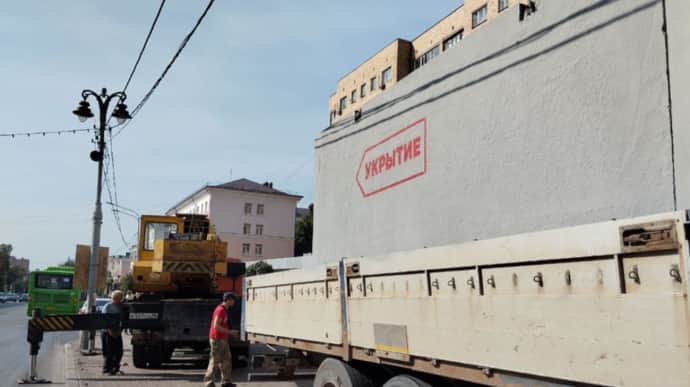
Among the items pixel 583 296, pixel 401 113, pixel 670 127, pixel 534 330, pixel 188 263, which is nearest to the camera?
pixel 583 296

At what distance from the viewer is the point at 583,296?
275 centimetres

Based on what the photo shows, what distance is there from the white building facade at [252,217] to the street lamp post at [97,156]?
159ft

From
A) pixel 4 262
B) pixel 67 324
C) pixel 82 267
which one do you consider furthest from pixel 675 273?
pixel 4 262

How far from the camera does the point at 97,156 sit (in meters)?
15.9

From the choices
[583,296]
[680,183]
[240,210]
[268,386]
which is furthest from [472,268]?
[240,210]

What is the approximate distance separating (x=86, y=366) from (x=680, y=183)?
12.4 metres

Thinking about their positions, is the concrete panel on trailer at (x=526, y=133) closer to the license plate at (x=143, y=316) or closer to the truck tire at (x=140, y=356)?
the license plate at (x=143, y=316)

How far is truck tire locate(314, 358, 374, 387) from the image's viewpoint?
4.79 meters

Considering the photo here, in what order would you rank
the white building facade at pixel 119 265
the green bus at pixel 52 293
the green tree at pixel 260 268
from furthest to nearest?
the white building facade at pixel 119 265
the green tree at pixel 260 268
the green bus at pixel 52 293

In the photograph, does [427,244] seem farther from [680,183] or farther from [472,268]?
[680,183]

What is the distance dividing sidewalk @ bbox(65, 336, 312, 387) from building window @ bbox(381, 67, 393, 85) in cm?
3536

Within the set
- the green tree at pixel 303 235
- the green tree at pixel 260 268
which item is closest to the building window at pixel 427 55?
the green tree at pixel 260 268

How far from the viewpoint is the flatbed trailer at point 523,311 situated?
242 cm

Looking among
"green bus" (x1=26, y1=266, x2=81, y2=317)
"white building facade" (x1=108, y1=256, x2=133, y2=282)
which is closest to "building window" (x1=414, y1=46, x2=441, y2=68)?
"green bus" (x1=26, y1=266, x2=81, y2=317)
